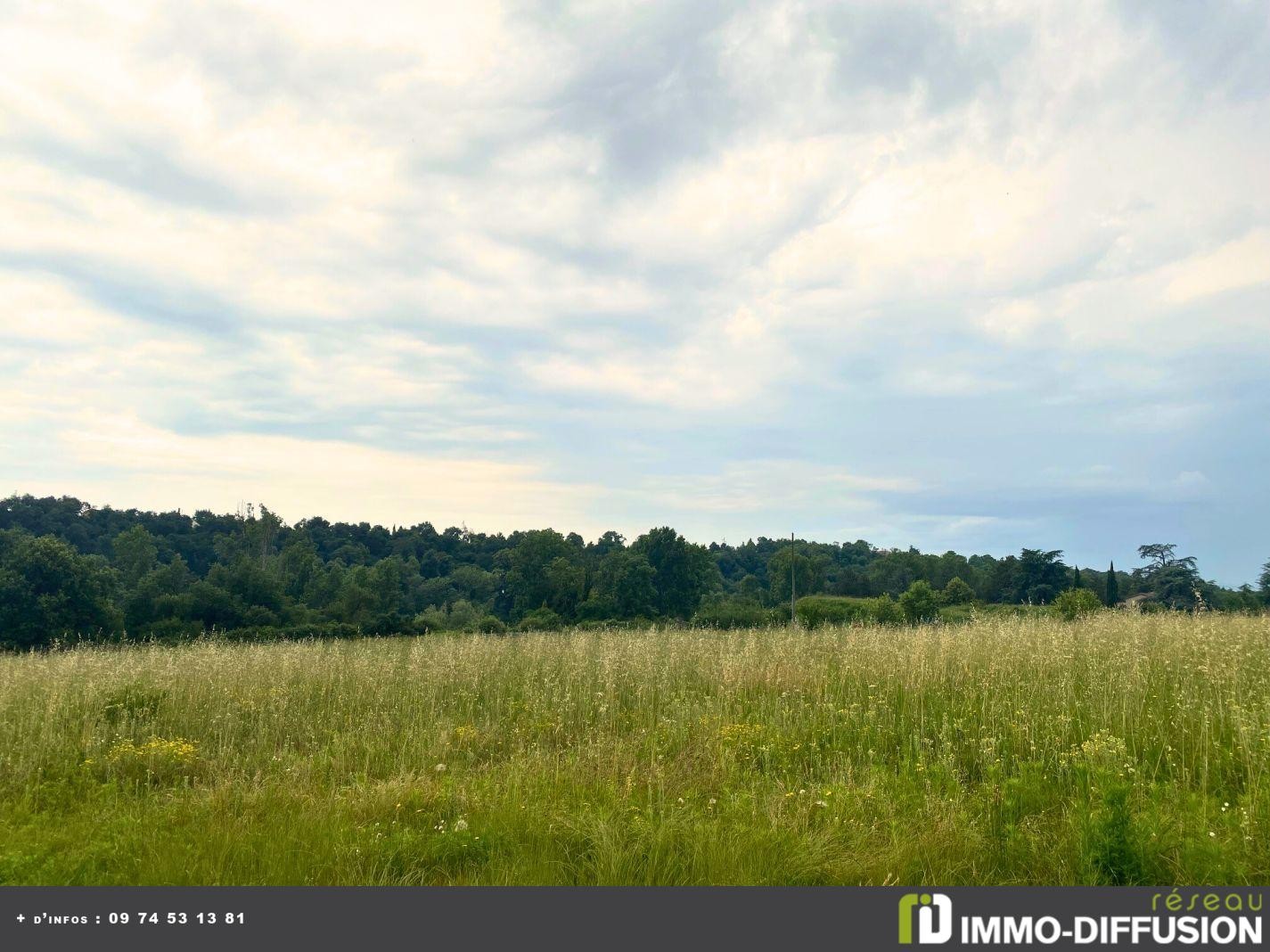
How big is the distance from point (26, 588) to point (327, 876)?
5211 centimetres

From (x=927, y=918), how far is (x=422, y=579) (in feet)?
330

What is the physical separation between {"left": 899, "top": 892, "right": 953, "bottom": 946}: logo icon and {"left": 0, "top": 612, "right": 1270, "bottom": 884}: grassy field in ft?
0.90

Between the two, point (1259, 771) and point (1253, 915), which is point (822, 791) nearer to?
point (1253, 915)

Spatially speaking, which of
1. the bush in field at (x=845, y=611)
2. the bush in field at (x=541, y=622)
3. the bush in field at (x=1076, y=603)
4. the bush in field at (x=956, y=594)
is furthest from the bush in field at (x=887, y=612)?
the bush in field at (x=956, y=594)

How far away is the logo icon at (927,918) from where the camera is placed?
4250 millimetres

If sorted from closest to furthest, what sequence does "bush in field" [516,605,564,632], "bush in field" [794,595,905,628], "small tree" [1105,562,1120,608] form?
"bush in field" [794,595,905,628]
"bush in field" [516,605,564,632]
"small tree" [1105,562,1120,608]

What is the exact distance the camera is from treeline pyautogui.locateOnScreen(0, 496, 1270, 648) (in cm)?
4338

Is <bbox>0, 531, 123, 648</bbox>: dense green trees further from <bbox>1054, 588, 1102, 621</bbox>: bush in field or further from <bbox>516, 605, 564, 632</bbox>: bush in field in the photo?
<bbox>1054, 588, 1102, 621</bbox>: bush in field

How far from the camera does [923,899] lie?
443cm

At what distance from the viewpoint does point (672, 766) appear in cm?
715

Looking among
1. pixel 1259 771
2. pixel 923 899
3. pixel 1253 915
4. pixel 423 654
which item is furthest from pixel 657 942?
pixel 423 654

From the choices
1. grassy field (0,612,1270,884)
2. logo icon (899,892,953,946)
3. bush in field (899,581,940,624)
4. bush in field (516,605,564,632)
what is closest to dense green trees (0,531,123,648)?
bush in field (516,605,564,632)

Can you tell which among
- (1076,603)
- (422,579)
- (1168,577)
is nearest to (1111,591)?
(1168,577)

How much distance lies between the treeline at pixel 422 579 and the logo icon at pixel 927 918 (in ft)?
37.0
